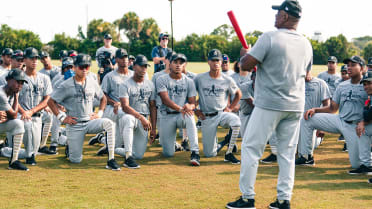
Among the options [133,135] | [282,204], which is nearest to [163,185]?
[282,204]

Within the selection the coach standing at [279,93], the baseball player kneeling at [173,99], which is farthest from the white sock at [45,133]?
the coach standing at [279,93]

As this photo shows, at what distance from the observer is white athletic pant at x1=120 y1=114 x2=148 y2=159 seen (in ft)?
24.6

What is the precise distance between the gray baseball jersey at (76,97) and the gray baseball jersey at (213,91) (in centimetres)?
217

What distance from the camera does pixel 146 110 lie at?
8.07m

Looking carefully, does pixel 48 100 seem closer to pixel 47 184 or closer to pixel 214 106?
pixel 47 184

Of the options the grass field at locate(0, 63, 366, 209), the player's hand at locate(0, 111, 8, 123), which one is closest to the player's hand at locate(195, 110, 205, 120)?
the grass field at locate(0, 63, 366, 209)

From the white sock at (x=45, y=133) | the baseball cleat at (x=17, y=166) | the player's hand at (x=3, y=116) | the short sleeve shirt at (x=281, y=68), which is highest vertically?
the short sleeve shirt at (x=281, y=68)

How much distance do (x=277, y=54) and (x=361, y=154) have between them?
3.36 m

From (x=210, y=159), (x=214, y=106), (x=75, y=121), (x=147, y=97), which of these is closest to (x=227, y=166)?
(x=210, y=159)

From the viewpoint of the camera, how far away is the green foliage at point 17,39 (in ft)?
198

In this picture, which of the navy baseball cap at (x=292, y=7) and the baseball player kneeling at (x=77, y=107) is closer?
the navy baseball cap at (x=292, y=7)

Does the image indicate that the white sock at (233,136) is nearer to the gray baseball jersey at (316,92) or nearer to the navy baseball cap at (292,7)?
the gray baseball jersey at (316,92)

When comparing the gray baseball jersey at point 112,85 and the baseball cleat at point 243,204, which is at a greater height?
the gray baseball jersey at point 112,85

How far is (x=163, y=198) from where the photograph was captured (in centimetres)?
539
